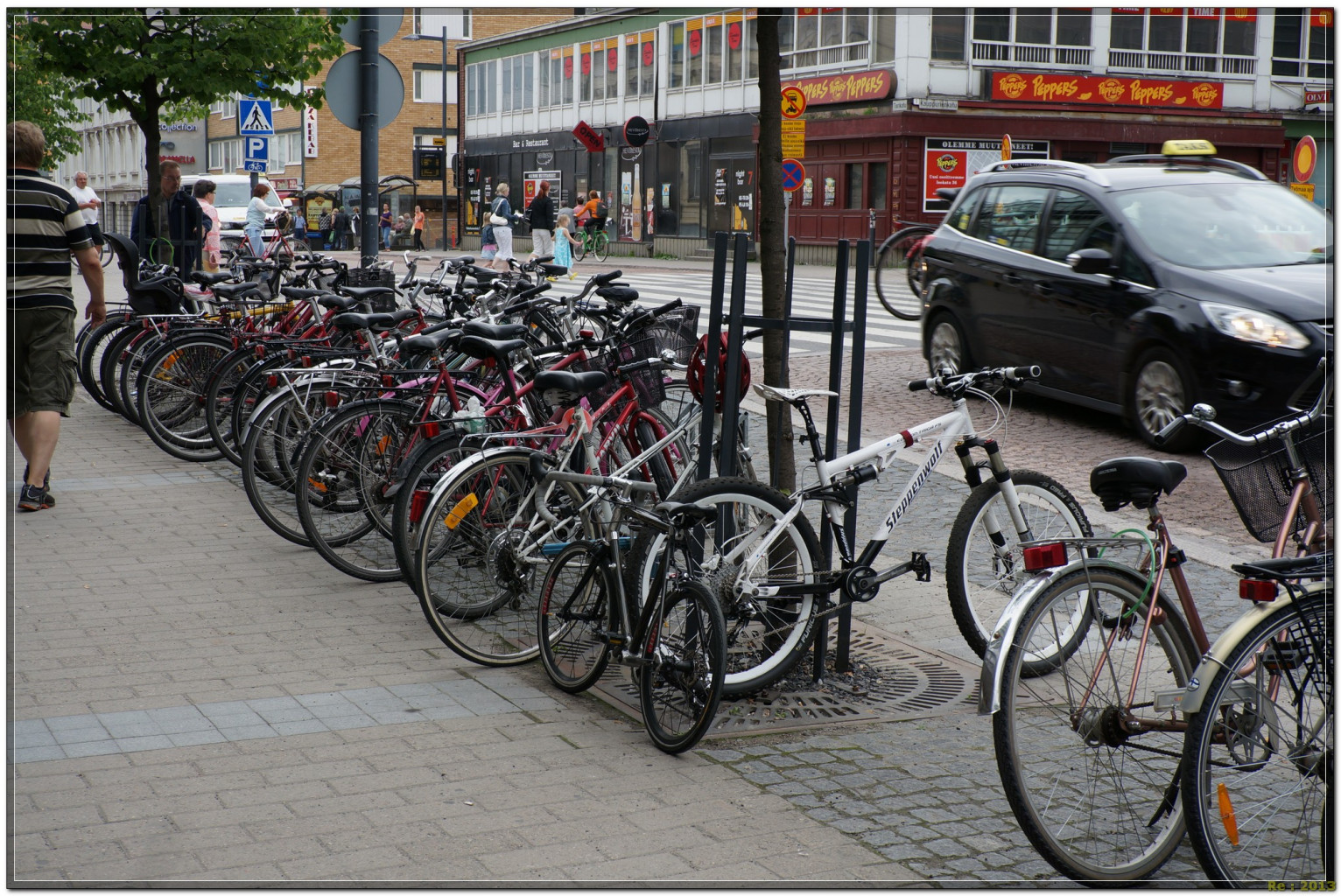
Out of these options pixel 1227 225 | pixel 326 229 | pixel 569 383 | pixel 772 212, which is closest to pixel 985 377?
pixel 772 212

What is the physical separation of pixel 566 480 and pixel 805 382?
7483 millimetres

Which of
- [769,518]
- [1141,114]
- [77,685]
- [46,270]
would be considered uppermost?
[1141,114]

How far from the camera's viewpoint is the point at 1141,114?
3734 centimetres

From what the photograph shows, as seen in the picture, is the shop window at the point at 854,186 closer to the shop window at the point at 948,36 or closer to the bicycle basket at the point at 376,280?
the shop window at the point at 948,36

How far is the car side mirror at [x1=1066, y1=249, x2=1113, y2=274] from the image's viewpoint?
31.4 feet

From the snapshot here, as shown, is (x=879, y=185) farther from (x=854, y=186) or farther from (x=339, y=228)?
(x=339, y=228)

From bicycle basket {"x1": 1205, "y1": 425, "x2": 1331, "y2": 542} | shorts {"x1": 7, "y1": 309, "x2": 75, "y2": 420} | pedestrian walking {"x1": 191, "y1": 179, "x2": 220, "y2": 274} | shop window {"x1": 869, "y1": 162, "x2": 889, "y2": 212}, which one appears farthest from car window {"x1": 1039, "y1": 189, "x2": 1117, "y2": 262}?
shop window {"x1": 869, "y1": 162, "x2": 889, "y2": 212}

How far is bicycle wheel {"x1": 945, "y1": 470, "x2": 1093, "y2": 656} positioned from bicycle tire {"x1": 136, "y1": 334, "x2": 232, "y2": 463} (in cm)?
584

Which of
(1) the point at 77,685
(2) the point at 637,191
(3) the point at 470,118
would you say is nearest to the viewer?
(1) the point at 77,685

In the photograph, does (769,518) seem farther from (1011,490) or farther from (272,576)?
(272,576)

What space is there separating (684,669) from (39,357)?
16.1 feet

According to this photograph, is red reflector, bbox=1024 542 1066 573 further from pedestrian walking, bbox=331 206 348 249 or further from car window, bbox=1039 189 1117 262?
pedestrian walking, bbox=331 206 348 249

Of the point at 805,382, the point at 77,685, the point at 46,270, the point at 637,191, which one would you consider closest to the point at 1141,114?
the point at 637,191

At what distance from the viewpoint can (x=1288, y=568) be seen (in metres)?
3.30
